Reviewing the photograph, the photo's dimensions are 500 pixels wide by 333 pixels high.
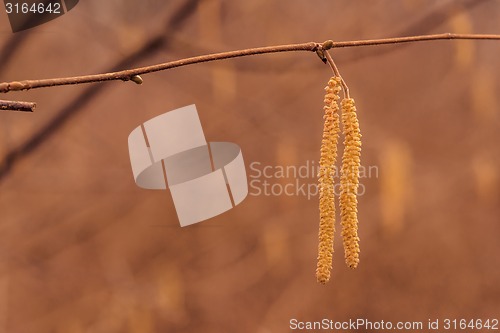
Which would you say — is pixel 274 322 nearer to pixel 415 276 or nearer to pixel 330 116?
pixel 415 276

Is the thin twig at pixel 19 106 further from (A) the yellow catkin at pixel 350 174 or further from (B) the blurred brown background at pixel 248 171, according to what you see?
(B) the blurred brown background at pixel 248 171

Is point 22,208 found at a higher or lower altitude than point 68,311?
higher

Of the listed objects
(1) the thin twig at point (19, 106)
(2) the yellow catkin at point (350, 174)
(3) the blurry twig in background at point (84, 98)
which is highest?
(3) the blurry twig in background at point (84, 98)

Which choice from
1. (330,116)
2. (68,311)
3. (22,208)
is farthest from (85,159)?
(330,116)

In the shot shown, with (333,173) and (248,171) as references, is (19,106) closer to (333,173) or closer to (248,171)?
(333,173)

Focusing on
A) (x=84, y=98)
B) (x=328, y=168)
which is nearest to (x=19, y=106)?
(x=328, y=168)

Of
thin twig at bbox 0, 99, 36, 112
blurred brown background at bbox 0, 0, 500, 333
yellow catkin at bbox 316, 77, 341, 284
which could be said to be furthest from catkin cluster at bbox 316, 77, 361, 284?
blurred brown background at bbox 0, 0, 500, 333

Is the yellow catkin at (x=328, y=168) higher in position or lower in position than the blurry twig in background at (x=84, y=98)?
lower

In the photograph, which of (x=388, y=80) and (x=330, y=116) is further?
(x=388, y=80)

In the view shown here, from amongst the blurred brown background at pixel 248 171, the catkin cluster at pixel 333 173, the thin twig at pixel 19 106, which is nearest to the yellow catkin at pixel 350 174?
the catkin cluster at pixel 333 173

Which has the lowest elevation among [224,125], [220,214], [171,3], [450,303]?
[450,303]
